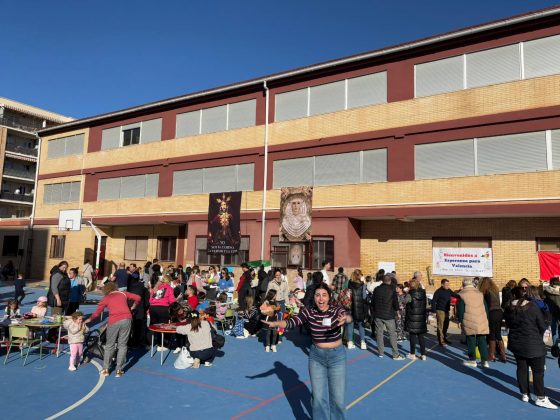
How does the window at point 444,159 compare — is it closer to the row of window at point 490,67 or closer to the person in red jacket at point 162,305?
the row of window at point 490,67

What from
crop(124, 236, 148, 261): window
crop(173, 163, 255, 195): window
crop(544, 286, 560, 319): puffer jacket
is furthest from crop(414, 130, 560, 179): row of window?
crop(124, 236, 148, 261): window

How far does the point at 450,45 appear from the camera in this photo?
18.8 meters

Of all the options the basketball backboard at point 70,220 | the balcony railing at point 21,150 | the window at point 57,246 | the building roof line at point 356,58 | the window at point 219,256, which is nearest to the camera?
the building roof line at point 356,58

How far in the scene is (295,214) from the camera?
71.9 ft

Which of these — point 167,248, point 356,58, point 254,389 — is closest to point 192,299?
point 254,389

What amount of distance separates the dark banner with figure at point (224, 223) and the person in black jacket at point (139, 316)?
12.0 metres

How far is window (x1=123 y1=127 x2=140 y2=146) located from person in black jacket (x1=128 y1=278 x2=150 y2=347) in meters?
20.2

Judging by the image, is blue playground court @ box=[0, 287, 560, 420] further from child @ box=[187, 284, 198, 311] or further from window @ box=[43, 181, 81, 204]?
window @ box=[43, 181, 81, 204]

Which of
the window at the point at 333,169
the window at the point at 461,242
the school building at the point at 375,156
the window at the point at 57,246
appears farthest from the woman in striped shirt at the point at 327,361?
the window at the point at 57,246

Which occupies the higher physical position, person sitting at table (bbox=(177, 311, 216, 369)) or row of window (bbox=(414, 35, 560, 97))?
row of window (bbox=(414, 35, 560, 97))

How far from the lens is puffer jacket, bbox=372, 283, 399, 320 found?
10336 mm

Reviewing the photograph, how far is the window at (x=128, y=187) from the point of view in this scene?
28.1 metres

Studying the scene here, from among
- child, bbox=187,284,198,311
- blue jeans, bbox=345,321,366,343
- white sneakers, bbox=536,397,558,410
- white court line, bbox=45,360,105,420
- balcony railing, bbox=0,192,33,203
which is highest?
balcony railing, bbox=0,192,33,203

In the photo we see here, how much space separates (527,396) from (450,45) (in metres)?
16.0
